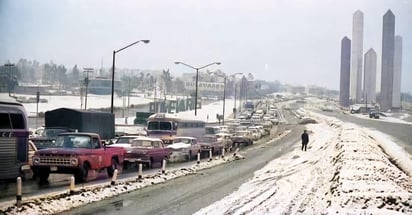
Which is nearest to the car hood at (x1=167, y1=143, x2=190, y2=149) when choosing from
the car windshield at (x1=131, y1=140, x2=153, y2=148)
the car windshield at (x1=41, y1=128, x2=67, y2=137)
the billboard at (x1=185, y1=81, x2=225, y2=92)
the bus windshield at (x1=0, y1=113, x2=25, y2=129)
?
the car windshield at (x1=131, y1=140, x2=153, y2=148)

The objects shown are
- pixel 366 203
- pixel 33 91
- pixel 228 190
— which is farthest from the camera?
pixel 33 91

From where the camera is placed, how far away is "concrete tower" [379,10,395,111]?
26.0m

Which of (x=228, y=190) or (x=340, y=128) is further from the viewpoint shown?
(x=340, y=128)

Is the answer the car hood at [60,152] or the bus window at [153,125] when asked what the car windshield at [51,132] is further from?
the car hood at [60,152]

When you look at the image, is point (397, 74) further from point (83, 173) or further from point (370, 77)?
point (83, 173)

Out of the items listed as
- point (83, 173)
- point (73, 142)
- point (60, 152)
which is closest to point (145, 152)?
point (73, 142)

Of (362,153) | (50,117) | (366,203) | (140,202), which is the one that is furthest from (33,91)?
(366,203)

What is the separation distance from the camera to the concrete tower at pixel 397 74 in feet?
85.1

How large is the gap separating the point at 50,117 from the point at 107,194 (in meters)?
26.6

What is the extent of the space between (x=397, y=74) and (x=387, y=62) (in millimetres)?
772

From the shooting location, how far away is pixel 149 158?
98.6ft

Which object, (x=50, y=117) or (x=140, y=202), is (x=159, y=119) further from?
(x=140, y=202)

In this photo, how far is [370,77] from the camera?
27.5 m

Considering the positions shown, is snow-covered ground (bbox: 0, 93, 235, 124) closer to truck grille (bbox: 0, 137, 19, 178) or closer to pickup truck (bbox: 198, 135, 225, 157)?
pickup truck (bbox: 198, 135, 225, 157)
